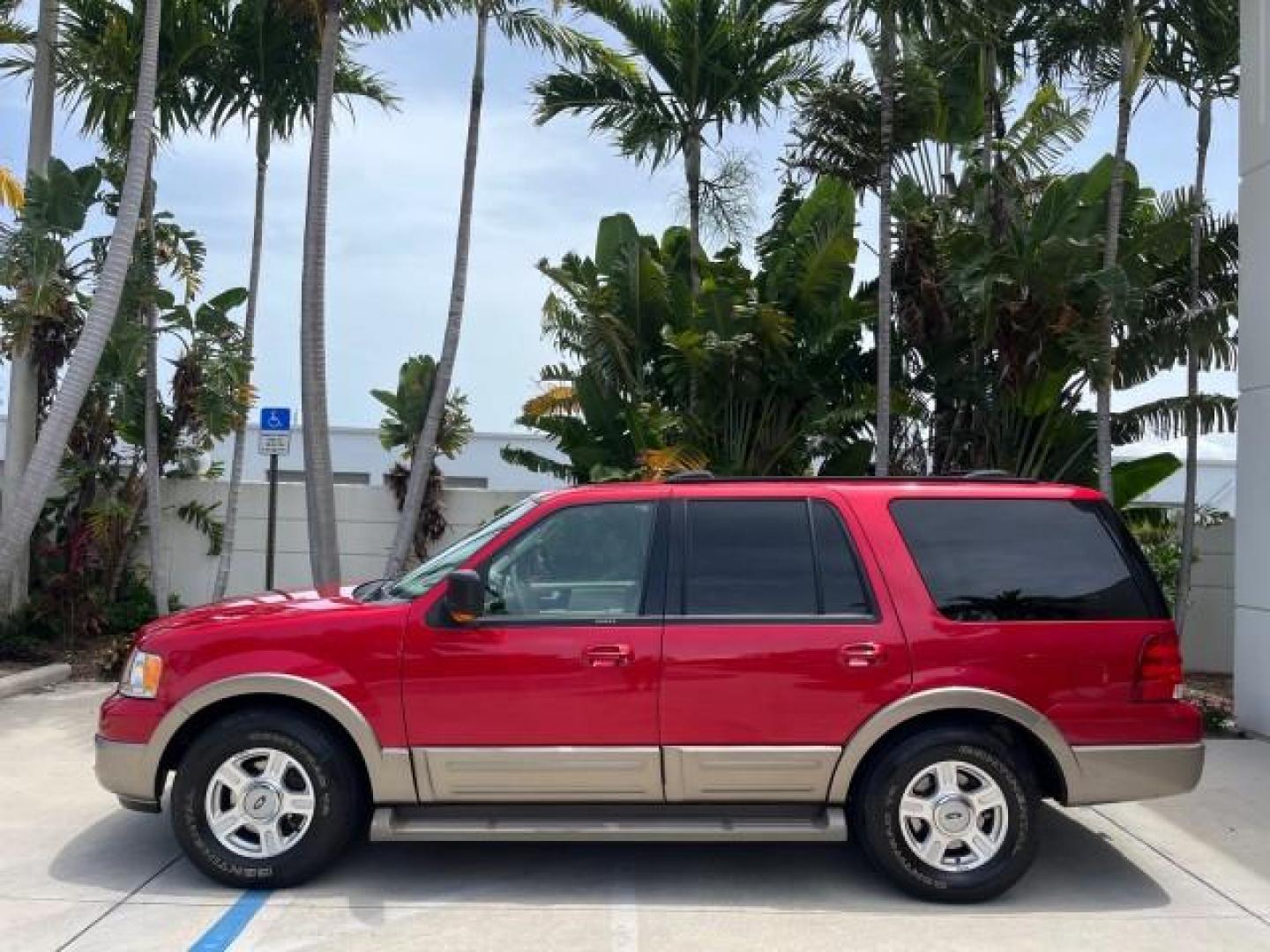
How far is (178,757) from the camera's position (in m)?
5.56

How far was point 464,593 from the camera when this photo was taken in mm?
5211

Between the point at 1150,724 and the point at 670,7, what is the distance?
1040cm

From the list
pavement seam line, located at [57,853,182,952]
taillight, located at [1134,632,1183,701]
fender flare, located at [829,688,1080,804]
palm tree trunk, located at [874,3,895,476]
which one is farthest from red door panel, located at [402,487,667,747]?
palm tree trunk, located at [874,3,895,476]

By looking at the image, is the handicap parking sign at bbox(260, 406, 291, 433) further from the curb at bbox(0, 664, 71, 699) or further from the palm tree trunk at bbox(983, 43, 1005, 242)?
the palm tree trunk at bbox(983, 43, 1005, 242)

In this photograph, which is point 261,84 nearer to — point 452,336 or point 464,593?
point 452,336

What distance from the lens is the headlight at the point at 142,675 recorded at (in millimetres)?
5430

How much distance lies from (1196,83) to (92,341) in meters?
10.0

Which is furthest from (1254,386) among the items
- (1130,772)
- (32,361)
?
(32,361)

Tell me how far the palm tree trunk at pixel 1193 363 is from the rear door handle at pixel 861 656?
21.3 ft

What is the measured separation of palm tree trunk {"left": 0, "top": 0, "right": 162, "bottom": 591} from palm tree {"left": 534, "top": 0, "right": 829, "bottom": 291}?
175 inches

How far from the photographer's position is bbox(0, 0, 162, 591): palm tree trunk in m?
10.7

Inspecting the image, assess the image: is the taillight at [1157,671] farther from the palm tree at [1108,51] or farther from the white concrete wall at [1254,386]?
the palm tree at [1108,51]

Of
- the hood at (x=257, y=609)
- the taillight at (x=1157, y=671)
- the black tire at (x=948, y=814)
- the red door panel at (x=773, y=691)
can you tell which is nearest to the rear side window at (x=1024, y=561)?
the taillight at (x=1157, y=671)

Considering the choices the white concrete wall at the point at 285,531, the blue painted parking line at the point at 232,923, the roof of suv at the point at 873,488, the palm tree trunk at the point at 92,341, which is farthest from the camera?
the white concrete wall at the point at 285,531
